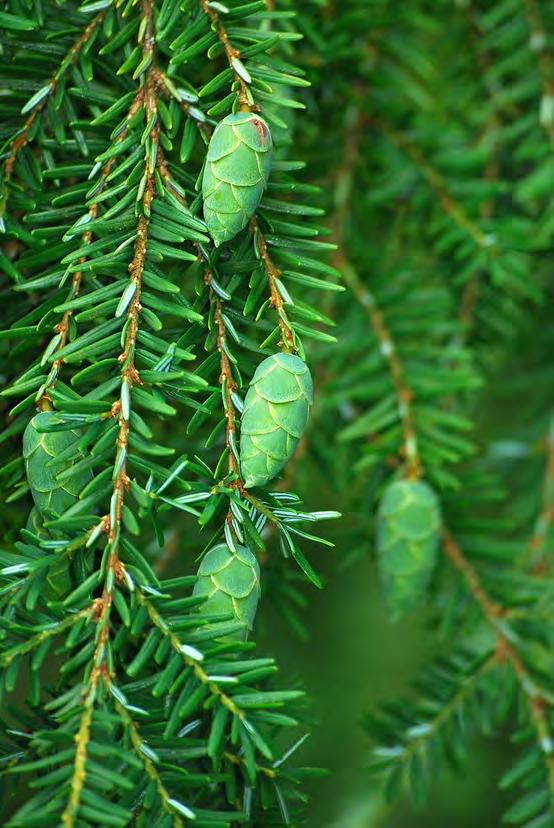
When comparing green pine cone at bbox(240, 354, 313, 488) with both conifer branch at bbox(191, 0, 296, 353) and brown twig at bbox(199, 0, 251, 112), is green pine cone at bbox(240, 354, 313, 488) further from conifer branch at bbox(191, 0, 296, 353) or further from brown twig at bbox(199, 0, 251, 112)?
brown twig at bbox(199, 0, 251, 112)

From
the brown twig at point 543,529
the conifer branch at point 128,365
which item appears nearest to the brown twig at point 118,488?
the conifer branch at point 128,365

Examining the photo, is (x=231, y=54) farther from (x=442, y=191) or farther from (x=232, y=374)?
(x=442, y=191)

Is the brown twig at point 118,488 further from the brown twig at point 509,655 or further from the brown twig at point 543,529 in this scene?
the brown twig at point 543,529

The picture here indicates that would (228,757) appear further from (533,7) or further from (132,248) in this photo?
(533,7)

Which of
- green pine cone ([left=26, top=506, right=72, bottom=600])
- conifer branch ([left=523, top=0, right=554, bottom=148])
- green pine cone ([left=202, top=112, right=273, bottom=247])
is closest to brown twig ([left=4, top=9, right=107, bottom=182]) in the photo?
green pine cone ([left=202, top=112, right=273, bottom=247])

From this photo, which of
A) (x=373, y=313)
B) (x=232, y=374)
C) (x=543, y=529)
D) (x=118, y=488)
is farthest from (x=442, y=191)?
(x=118, y=488)

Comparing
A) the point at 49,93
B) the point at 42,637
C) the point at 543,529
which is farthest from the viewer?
the point at 543,529
